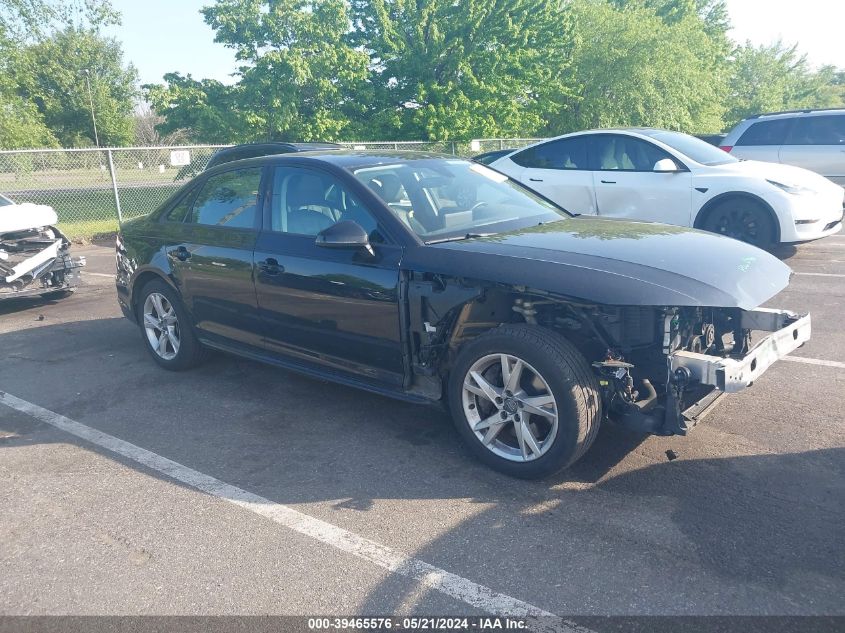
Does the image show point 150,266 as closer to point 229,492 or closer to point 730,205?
point 229,492

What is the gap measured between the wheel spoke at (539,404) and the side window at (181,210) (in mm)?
3372

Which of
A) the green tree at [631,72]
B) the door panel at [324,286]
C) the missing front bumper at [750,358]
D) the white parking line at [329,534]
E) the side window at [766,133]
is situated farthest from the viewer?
the green tree at [631,72]

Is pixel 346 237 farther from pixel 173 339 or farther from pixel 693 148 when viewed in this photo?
pixel 693 148

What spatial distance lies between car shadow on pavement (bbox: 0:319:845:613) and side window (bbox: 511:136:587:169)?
5523 millimetres

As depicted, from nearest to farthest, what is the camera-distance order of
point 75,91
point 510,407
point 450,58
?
point 510,407
point 450,58
point 75,91

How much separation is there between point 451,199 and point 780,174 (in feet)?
18.8

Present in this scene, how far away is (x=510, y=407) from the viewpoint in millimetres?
3621

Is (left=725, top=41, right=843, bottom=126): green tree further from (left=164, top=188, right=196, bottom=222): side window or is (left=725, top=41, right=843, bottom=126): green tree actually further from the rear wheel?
(left=164, top=188, right=196, bottom=222): side window

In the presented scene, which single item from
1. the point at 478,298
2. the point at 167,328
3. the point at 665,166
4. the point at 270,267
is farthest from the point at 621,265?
the point at 665,166

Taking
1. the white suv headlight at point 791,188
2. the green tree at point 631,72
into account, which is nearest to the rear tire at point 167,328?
the white suv headlight at point 791,188

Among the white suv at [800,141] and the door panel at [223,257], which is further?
the white suv at [800,141]

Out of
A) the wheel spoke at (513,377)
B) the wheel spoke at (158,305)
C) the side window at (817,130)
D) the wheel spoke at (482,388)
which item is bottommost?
the wheel spoke at (482,388)

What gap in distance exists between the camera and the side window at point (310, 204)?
435 cm

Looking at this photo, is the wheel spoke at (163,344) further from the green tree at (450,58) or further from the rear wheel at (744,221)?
the green tree at (450,58)
